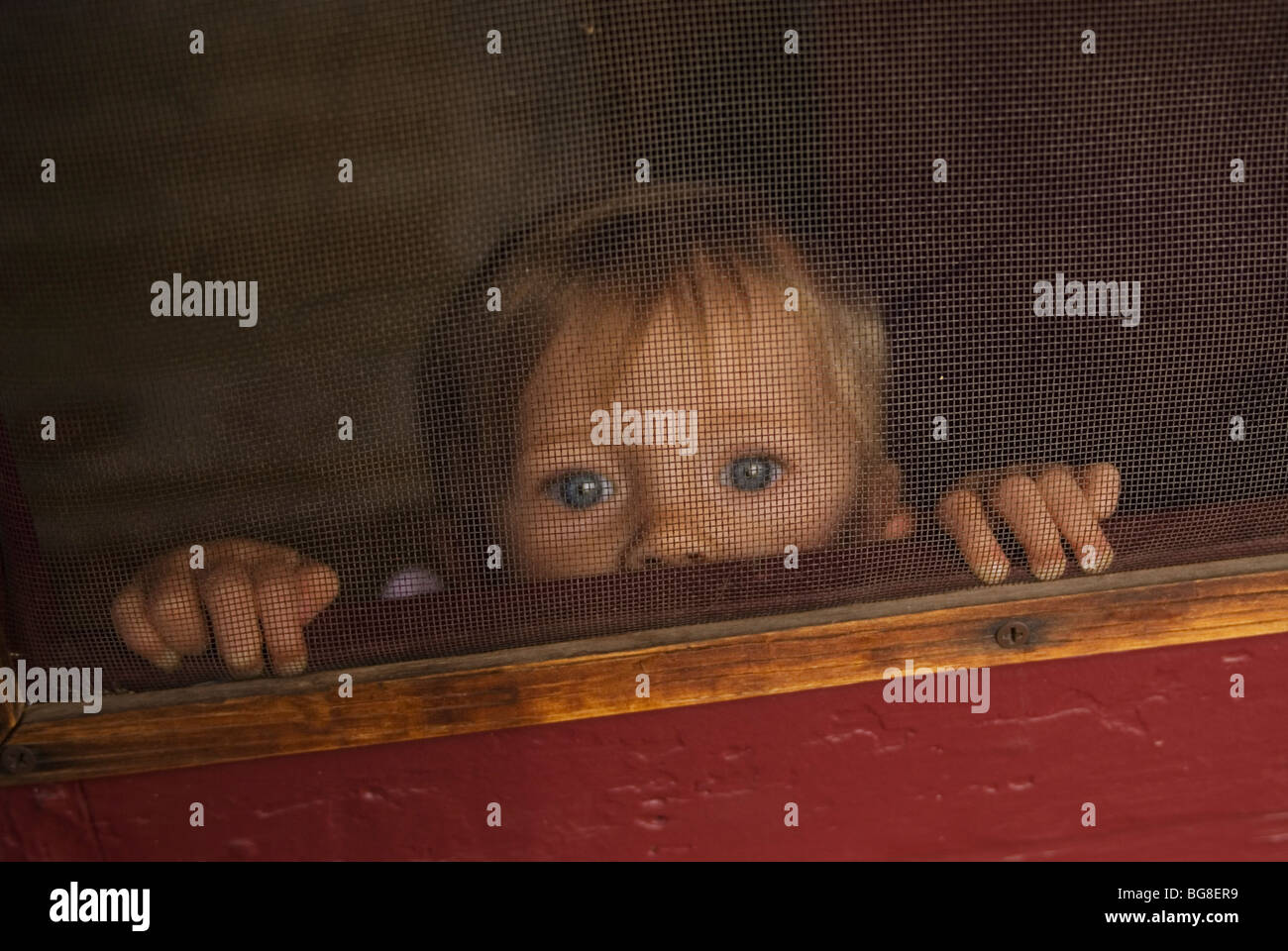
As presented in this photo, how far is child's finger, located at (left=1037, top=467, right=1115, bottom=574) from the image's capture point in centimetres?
123

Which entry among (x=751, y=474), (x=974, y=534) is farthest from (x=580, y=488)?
(x=974, y=534)

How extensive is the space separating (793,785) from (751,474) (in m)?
0.34

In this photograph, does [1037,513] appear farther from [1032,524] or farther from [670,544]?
[670,544]

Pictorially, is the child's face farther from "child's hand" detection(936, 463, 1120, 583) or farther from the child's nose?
"child's hand" detection(936, 463, 1120, 583)

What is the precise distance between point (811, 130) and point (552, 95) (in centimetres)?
29

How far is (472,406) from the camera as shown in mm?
1209

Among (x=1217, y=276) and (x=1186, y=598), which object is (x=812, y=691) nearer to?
(x=1186, y=598)

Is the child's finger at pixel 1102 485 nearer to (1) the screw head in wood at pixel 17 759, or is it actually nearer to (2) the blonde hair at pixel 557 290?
(2) the blonde hair at pixel 557 290

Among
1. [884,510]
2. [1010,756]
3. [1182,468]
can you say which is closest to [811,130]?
[884,510]

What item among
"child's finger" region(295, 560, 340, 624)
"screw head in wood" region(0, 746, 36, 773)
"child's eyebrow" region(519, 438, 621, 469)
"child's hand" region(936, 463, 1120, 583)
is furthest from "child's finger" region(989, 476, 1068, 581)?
"screw head in wood" region(0, 746, 36, 773)

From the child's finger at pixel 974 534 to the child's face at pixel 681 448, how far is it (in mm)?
110

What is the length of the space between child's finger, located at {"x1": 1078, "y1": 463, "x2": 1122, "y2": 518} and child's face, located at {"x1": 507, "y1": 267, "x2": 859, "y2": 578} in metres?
0.25

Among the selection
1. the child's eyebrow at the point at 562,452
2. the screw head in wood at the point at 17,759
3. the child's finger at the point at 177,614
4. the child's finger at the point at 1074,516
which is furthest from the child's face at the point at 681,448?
the screw head in wood at the point at 17,759

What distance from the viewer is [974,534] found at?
4.04 feet
